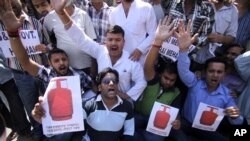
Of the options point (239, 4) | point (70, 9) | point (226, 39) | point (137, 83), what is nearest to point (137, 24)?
point (137, 83)

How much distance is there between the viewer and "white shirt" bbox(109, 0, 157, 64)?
4531 mm

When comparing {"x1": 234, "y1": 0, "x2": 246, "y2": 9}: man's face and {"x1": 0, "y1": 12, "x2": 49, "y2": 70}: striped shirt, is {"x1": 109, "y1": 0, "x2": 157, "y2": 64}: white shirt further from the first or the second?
{"x1": 234, "y1": 0, "x2": 246, "y2": 9}: man's face

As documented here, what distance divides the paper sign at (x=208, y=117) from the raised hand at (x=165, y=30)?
0.83 metres

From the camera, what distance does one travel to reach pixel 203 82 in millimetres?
4551

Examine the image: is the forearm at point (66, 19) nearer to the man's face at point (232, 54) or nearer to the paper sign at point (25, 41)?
the paper sign at point (25, 41)

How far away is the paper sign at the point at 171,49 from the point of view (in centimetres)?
453

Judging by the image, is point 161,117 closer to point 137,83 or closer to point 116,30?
point 137,83

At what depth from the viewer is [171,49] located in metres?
4.57

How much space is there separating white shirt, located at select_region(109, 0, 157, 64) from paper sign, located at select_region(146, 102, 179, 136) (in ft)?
2.18

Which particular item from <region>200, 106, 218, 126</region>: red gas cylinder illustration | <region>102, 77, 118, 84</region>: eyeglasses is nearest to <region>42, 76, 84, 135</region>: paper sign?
<region>102, 77, 118, 84</region>: eyeglasses

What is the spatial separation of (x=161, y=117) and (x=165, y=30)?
0.95 metres

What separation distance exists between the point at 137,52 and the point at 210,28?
2.91ft

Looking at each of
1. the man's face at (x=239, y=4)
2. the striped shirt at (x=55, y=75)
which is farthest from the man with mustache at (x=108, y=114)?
the man's face at (x=239, y=4)

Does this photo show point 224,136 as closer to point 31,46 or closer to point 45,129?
point 45,129
